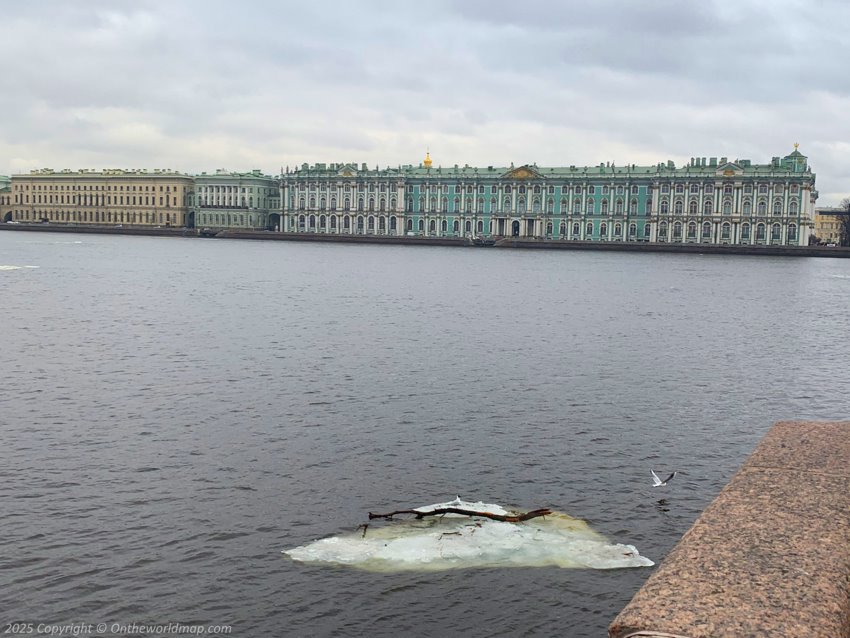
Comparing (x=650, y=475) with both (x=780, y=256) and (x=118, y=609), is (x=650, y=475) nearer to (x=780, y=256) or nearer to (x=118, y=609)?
(x=118, y=609)

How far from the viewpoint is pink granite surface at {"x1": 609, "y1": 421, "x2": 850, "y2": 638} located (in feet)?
11.7

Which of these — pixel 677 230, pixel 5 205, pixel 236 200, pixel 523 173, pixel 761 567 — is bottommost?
pixel 761 567

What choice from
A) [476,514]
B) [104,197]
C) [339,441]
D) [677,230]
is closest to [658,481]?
[476,514]

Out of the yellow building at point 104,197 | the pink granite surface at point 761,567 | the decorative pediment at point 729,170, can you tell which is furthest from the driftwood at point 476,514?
the yellow building at point 104,197

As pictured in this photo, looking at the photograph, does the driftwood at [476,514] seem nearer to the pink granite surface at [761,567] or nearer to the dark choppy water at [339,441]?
the dark choppy water at [339,441]

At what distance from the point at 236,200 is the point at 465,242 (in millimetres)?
32138

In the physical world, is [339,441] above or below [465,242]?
below

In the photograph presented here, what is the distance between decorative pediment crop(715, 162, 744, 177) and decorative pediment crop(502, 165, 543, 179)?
1835 cm

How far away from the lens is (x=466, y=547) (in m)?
7.42

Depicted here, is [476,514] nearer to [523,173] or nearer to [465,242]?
[523,173]

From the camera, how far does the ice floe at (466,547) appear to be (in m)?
7.18

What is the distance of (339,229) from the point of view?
109 metres

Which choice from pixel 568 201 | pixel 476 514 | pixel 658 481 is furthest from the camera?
pixel 568 201

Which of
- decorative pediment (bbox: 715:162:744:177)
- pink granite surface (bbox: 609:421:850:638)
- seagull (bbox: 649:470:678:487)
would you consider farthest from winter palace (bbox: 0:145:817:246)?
pink granite surface (bbox: 609:421:850:638)
